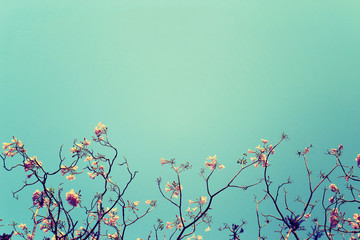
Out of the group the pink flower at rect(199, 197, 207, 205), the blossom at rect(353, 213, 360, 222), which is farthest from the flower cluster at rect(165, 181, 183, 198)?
the blossom at rect(353, 213, 360, 222)

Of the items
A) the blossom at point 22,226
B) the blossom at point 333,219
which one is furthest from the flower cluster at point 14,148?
the blossom at point 333,219

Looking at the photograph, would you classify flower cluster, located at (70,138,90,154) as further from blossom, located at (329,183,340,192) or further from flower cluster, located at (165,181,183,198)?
blossom, located at (329,183,340,192)

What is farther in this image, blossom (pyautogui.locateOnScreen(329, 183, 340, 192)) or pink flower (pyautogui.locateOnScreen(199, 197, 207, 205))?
blossom (pyautogui.locateOnScreen(329, 183, 340, 192))

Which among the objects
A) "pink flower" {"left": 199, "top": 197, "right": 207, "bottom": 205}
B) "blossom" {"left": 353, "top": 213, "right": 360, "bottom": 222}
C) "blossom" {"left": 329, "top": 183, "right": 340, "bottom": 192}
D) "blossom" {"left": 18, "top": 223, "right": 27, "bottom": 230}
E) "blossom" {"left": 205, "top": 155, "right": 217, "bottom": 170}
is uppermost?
"blossom" {"left": 205, "top": 155, "right": 217, "bottom": 170}

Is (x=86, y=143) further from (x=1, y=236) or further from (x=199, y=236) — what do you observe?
(x=199, y=236)

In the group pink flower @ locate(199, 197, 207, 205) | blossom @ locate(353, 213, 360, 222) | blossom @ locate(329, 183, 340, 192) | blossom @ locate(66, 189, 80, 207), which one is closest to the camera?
blossom @ locate(66, 189, 80, 207)

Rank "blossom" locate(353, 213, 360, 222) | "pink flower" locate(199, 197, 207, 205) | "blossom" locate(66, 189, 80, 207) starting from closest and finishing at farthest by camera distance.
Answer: "blossom" locate(66, 189, 80, 207)
"pink flower" locate(199, 197, 207, 205)
"blossom" locate(353, 213, 360, 222)

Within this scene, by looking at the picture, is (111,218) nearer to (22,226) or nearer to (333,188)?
(22,226)

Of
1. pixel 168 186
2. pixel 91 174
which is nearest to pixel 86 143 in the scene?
pixel 91 174

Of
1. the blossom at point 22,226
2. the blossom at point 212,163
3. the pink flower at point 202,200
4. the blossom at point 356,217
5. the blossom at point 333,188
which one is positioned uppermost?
the blossom at point 212,163

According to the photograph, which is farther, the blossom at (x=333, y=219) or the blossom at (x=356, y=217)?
the blossom at (x=356, y=217)

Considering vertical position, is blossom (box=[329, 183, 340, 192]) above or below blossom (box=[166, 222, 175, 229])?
above

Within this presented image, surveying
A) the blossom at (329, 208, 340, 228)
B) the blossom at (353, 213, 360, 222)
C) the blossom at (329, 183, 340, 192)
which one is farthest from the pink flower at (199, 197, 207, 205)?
the blossom at (353, 213, 360, 222)

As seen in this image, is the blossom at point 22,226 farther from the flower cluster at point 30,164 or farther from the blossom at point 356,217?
the blossom at point 356,217
